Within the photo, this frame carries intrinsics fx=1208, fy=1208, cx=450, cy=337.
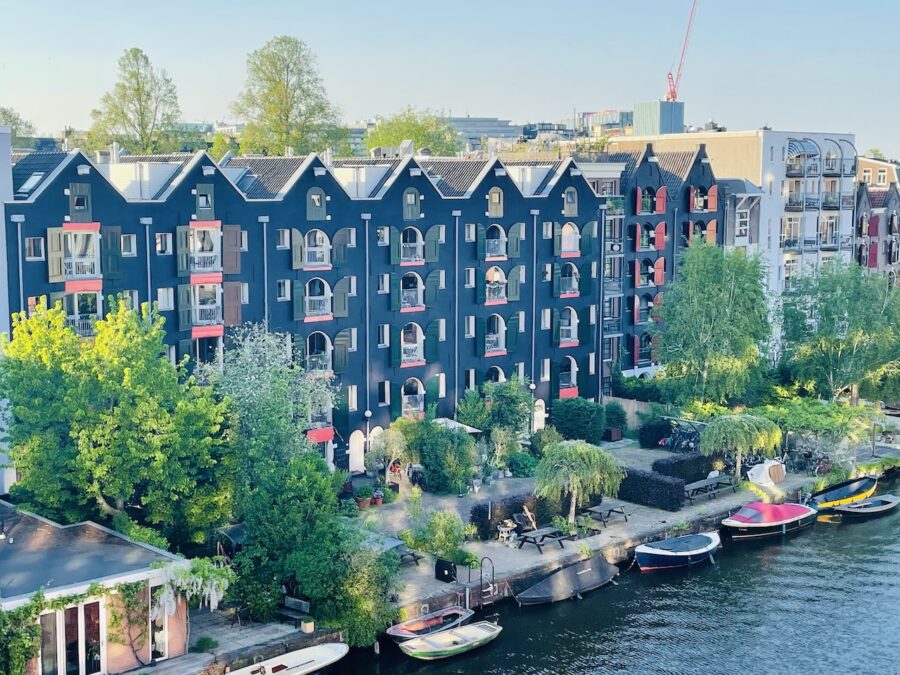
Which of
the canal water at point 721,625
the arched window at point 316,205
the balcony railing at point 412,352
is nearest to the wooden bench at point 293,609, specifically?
the canal water at point 721,625

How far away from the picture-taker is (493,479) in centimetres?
5838

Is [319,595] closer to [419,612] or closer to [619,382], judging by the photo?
[419,612]

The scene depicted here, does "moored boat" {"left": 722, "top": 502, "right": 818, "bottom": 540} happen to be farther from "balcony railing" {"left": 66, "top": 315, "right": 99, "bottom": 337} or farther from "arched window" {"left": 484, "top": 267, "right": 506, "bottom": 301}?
"balcony railing" {"left": 66, "top": 315, "right": 99, "bottom": 337}

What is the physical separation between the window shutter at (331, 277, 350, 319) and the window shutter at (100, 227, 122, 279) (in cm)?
1082

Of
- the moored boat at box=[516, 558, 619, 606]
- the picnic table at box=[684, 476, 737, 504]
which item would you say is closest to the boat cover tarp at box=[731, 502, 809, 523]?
the picnic table at box=[684, 476, 737, 504]

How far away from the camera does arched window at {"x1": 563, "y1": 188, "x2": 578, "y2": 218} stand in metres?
66.6

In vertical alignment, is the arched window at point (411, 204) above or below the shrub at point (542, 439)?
above

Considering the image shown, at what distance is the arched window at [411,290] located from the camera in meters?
60.1

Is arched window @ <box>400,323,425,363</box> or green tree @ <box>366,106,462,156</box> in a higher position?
green tree @ <box>366,106,462,156</box>

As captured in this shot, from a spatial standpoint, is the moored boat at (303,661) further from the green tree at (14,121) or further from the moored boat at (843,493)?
the green tree at (14,121)

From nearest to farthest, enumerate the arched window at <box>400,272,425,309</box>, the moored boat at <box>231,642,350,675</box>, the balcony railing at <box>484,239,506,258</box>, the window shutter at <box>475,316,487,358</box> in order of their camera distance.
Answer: the moored boat at <box>231,642,350,675</box> → the arched window at <box>400,272,425,309</box> → the window shutter at <box>475,316,487,358</box> → the balcony railing at <box>484,239,506,258</box>

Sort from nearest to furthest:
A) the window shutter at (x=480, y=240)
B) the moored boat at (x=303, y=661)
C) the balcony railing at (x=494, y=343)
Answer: the moored boat at (x=303, y=661) < the window shutter at (x=480, y=240) < the balcony railing at (x=494, y=343)

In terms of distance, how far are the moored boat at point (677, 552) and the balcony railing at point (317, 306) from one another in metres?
18.2

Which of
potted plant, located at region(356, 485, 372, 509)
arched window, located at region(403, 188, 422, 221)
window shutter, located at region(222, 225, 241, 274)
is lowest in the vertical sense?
potted plant, located at region(356, 485, 372, 509)
